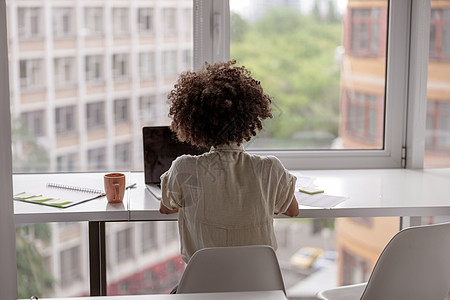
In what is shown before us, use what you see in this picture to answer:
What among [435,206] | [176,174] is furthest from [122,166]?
[435,206]

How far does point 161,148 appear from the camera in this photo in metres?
2.08

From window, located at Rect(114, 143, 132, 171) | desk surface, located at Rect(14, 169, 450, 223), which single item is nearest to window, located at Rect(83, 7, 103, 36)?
window, located at Rect(114, 143, 132, 171)

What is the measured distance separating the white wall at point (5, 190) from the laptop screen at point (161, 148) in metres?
1.27

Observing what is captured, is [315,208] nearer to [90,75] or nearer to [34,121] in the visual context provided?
[90,75]

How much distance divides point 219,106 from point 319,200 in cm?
59

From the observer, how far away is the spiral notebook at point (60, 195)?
6.15ft

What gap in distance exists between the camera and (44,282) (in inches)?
106

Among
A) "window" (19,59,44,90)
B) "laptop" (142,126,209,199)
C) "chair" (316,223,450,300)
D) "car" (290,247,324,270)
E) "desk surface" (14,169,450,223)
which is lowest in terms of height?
"car" (290,247,324,270)

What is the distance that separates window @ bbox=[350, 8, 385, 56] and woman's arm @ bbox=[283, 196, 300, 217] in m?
1.10

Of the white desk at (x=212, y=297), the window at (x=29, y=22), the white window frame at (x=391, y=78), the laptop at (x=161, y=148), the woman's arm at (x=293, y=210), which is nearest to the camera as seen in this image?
the white desk at (x=212, y=297)

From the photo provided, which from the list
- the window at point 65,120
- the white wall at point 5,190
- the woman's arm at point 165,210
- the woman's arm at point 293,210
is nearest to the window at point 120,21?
the window at point 65,120

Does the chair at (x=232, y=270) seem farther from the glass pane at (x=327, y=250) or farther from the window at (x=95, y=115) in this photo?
the glass pane at (x=327, y=250)

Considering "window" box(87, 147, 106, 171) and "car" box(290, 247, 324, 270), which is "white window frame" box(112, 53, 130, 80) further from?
"car" box(290, 247, 324, 270)

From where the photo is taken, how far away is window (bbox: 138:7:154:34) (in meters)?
2.41
